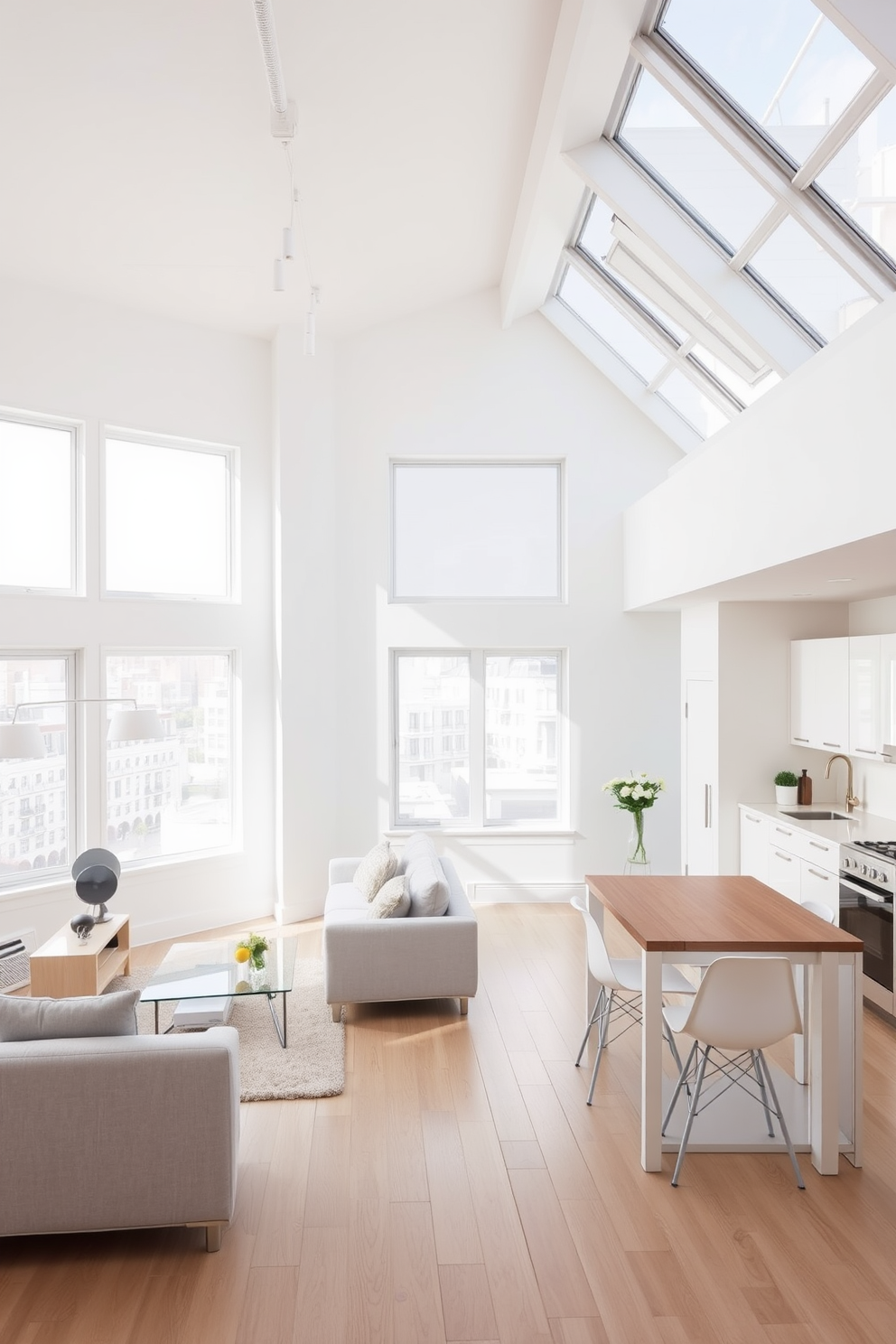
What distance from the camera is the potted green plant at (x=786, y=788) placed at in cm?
616

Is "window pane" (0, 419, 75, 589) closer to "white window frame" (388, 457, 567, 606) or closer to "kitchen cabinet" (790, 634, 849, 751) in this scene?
"white window frame" (388, 457, 567, 606)

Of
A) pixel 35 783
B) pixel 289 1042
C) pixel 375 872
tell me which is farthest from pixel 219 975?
pixel 35 783

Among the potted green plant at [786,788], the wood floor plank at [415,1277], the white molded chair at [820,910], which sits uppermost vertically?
the potted green plant at [786,788]

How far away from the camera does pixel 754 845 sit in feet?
20.2

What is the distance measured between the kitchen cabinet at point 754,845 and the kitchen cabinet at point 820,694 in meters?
0.59

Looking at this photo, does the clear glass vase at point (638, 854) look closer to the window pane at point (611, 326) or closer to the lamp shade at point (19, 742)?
the window pane at point (611, 326)

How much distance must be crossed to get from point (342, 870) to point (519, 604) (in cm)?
263

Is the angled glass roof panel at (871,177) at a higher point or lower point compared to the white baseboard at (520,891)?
higher

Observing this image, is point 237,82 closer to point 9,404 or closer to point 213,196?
point 213,196

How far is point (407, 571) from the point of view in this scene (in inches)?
305

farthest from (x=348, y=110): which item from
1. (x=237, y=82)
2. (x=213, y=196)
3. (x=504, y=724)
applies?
(x=504, y=724)

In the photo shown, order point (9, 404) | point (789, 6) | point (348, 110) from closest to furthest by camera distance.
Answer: point (789, 6) → point (348, 110) → point (9, 404)

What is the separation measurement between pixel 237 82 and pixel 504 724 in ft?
16.3

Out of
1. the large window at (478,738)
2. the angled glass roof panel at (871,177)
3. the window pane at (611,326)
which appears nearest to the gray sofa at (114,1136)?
the angled glass roof panel at (871,177)
